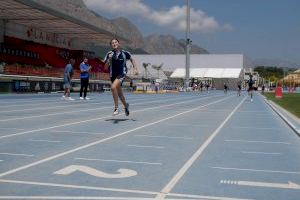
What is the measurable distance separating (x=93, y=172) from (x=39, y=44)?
47870 millimetres

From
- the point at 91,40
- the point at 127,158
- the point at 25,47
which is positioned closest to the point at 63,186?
the point at 127,158

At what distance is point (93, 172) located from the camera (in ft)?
18.4

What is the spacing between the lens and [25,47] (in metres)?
47.2

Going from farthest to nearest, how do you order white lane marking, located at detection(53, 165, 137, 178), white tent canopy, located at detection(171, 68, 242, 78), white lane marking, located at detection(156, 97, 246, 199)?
1. white tent canopy, located at detection(171, 68, 242, 78)
2. white lane marking, located at detection(53, 165, 137, 178)
3. white lane marking, located at detection(156, 97, 246, 199)

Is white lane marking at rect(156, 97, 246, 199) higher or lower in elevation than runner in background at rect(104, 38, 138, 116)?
lower

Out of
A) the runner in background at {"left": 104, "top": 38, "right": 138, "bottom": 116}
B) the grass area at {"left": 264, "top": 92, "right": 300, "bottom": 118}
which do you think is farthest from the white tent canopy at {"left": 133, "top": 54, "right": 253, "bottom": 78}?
the runner in background at {"left": 104, "top": 38, "right": 138, "bottom": 116}

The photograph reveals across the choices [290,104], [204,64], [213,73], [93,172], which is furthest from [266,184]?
[204,64]

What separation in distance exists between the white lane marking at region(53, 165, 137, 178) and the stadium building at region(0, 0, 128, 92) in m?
26.0

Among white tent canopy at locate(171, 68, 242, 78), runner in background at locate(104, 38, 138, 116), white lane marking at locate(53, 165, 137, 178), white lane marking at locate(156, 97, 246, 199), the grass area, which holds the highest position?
white tent canopy at locate(171, 68, 242, 78)

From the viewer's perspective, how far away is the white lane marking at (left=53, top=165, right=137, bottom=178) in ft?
17.9

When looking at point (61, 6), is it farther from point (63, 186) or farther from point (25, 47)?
point (63, 186)

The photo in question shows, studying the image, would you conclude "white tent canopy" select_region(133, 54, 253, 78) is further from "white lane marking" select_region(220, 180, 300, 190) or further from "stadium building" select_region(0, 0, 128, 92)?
"white lane marking" select_region(220, 180, 300, 190)

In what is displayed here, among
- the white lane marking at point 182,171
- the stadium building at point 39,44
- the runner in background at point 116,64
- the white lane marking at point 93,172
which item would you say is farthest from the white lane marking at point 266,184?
the stadium building at point 39,44

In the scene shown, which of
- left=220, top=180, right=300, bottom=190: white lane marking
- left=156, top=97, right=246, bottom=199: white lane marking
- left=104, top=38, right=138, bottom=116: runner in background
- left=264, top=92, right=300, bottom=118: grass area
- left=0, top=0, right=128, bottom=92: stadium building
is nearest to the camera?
left=156, top=97, right=246, bottom=199: white lane marking
